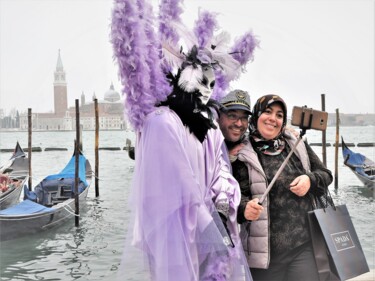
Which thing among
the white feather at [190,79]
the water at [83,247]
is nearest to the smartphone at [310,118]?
the white feather at [190,79]

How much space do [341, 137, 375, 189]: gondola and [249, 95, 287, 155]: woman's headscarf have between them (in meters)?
13.0

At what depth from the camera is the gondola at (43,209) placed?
8.41 m

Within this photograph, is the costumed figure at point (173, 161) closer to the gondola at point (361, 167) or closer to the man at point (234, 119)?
the man at point (234, 119)

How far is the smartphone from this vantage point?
6.32 feet

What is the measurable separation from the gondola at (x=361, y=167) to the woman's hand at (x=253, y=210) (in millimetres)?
13275

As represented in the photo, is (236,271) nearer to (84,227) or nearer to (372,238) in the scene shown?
(372,238)

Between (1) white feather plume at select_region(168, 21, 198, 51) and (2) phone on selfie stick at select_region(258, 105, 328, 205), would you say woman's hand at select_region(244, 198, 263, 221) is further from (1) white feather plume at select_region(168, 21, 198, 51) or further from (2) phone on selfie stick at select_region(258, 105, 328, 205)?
(1) white feather plume at select_region(168, 21, 198, 51)

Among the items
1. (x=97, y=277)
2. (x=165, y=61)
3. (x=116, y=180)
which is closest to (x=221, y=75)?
(x=165, y=61)

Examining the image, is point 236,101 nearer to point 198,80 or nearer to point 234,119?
point 234,119

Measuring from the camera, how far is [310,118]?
1934mm

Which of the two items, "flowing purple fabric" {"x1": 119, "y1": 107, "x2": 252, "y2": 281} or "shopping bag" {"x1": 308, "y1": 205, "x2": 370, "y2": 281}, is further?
"shopping bag" {"x1": 308, "y1": 205, "x2": 370, "y2": 281}

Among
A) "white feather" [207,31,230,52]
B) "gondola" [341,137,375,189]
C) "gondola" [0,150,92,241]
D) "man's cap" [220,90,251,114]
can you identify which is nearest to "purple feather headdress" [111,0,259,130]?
"white feather" [207,31,230,52]

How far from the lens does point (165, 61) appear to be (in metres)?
1.74

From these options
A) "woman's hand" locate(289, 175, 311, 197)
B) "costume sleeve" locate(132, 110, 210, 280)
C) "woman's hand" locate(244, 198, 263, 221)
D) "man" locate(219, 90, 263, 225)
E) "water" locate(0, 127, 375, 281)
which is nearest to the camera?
"costume sleeve" locate(132, 110, 210, 280)
